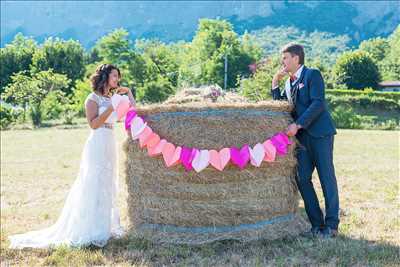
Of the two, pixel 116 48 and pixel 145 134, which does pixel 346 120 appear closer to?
pixel 145 134

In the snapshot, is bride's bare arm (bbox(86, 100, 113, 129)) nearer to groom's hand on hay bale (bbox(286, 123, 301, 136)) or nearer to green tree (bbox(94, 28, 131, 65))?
groom's hand on hay bale (bbox(286, 123, 301, 136))

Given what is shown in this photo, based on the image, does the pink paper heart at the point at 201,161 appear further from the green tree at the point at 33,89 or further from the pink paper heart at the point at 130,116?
the green tree at the point at 33,89

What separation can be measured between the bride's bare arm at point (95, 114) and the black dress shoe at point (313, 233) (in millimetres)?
2368

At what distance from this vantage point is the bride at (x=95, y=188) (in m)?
5.30

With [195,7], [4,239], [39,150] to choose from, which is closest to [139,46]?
[39,150]

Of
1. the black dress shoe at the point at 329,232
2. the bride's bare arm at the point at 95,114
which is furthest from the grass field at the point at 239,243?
the bride's bare arm at the point at 95,114

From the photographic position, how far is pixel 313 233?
17.5ft

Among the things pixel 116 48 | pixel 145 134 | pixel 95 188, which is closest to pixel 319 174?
pixel 145 134

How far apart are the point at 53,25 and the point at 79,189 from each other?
189m

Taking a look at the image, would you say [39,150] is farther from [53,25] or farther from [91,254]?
[53,25]

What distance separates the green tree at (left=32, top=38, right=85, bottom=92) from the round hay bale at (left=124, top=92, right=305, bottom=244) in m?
51.5

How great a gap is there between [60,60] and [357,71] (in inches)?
1243

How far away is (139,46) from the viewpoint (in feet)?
189

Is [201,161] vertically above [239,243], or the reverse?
[201,161]
